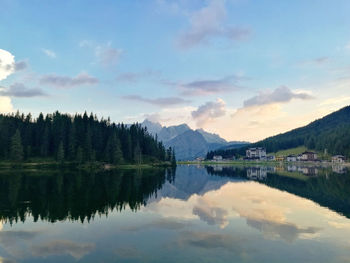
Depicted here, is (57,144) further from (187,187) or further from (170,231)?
(170,231)

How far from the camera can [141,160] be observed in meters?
198

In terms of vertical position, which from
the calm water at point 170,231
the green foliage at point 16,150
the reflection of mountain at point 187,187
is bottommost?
the reflection of mountain at point 187,187

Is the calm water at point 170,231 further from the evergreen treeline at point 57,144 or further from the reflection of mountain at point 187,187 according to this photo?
the evergreen treeline at point 57,144

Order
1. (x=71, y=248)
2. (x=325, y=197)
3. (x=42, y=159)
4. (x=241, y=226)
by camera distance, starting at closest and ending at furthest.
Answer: (x=71, y=248) → (x=241, y=226) → (x=325, y=197) → (x=42, y=159)

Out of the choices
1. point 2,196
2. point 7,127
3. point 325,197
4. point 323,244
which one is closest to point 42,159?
point 7,127

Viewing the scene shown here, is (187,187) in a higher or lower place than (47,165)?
lower

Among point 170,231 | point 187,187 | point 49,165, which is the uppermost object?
point 49,165

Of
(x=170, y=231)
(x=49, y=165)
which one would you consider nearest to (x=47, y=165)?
(x=49, y=165)

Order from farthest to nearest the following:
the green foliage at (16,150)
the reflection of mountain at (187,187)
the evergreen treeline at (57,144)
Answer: the evergreen treeline at (57,144) → the green foliage at (16,150) → the reflection of mountain at (187,187)

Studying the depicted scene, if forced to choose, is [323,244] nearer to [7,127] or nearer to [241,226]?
[241,226]

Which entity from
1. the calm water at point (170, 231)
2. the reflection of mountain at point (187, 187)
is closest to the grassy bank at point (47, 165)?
the reflection of mountain at point (187, 187)

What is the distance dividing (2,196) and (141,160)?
146086 millimetres

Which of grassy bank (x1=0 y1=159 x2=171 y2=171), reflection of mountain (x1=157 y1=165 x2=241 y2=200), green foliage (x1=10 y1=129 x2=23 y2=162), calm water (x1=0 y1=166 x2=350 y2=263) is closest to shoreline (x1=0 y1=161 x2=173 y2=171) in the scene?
grassy bank (x1=0 y1=159 x2=171 y2=171)

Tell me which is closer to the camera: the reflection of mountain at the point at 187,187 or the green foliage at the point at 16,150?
the reflection of mountain at the point at 187,187
